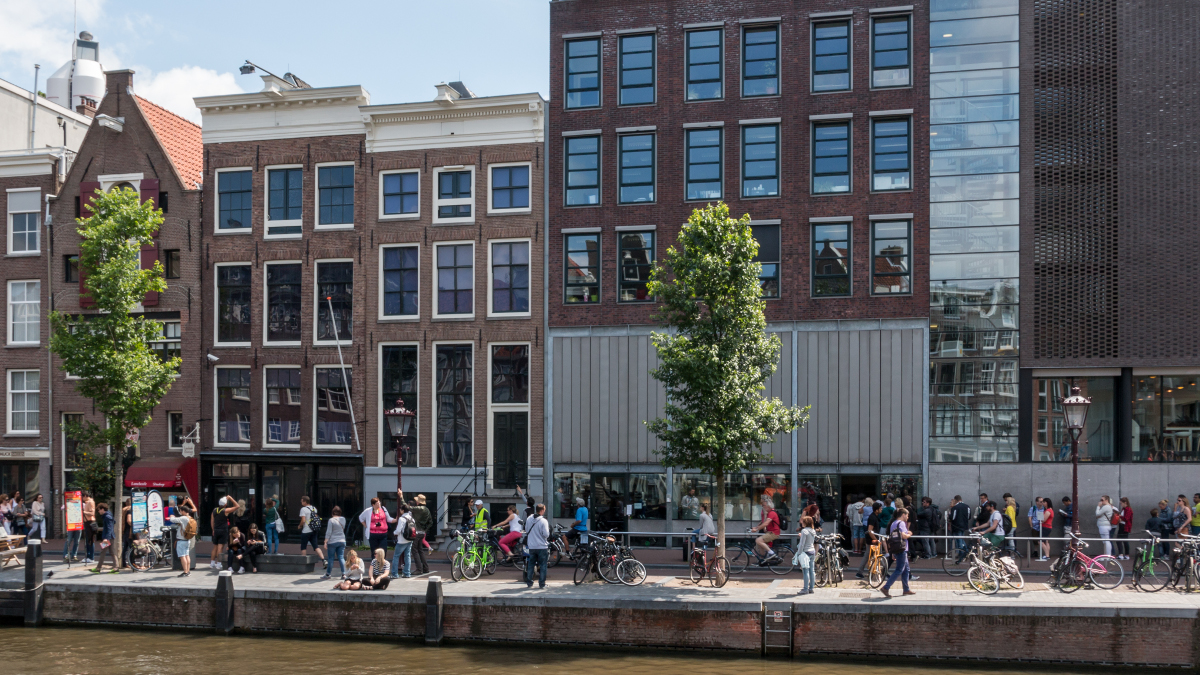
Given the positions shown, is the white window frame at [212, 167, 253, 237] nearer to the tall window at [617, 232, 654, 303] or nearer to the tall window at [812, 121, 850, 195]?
the tall window at [617, 232, 654, 303]

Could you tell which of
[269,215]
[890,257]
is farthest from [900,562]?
[269,215]

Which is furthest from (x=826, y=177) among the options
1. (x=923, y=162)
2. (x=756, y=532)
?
(x=756, y=532)

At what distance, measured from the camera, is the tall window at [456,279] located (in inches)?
1292

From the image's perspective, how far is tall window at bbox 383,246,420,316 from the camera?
33281mm

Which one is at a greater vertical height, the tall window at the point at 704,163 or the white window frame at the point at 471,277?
the tall window at the point at 704,163

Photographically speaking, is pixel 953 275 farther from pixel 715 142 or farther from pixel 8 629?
pixel 8 629

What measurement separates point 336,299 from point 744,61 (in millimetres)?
15281

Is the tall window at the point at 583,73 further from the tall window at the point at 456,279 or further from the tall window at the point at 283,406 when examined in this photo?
the tall window at the point at 283,406

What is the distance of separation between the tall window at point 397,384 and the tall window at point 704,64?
1228 centimetres

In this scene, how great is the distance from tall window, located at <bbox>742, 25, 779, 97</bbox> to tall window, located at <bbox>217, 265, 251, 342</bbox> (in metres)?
17.8

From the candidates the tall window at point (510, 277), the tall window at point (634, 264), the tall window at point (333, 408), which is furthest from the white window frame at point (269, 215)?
the tall window at point (634, 264)

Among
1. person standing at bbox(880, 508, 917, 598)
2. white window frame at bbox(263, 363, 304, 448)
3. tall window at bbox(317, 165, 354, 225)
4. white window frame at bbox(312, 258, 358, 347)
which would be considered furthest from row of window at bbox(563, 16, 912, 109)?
person standing at bbox(880, 508, 917, 598)

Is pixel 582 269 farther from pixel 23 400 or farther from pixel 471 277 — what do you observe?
pixel 23 400

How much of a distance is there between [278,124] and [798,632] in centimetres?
2449
